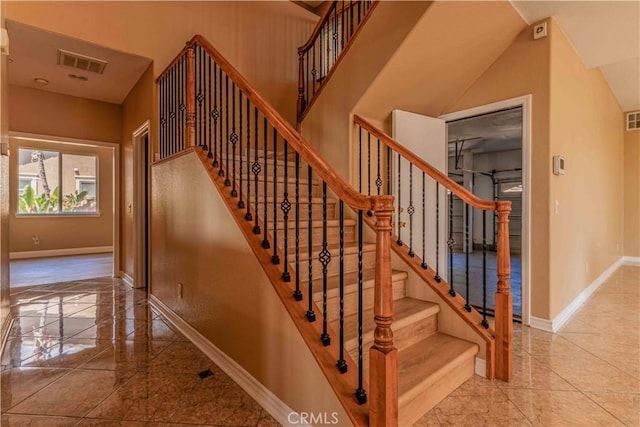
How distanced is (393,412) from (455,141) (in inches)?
254

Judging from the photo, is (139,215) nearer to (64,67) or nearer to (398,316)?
(64,67)

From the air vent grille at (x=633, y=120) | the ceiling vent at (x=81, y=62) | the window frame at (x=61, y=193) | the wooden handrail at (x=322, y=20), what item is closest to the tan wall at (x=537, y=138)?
the wooden handrail at (x=322, y=20)

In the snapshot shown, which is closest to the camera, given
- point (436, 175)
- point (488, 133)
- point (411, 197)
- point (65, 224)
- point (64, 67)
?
point (436, 175)

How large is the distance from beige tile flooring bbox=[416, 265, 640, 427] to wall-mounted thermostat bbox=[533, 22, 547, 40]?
8.83 feet

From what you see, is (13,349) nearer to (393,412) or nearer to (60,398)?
(60,398)

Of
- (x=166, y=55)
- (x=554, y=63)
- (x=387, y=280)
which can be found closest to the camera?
(x=387, y=280)

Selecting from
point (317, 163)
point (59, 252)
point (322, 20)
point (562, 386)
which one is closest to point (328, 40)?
point (322, 20)

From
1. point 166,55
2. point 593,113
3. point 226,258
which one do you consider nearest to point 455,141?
point 593,113

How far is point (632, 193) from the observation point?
20.7ft

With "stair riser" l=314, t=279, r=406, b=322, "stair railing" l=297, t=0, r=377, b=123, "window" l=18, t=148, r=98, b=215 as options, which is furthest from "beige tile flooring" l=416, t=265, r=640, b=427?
"window" l=18, t=148, r=98, b=215

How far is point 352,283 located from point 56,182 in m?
8.25

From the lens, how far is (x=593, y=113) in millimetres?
4277

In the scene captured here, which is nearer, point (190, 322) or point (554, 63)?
point (190, 322)

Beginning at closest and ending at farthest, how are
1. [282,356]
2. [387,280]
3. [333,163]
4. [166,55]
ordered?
[387,280], [282,356], [333,163], [166,55]
